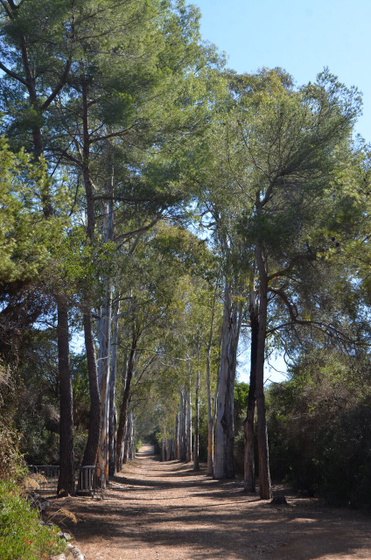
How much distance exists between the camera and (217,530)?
11.6 m

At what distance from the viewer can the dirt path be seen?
A: 9.18 m

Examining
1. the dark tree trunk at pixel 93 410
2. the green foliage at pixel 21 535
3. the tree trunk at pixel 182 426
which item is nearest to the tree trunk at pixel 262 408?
the dark tree trunk at pixel 93 410

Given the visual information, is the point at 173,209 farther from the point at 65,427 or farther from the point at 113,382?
the point at 113,382

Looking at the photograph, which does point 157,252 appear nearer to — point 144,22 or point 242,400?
point 144,22

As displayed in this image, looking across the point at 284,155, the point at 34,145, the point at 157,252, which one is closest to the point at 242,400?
the point at 157,252

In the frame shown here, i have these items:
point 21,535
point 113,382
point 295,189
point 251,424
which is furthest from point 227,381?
point 21,535

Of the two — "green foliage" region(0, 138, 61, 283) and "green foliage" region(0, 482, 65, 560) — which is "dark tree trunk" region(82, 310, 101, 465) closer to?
"green foliage" region(0, 138, 61, 283)

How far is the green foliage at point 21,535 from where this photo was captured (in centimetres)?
641

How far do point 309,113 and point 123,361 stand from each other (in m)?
23.7

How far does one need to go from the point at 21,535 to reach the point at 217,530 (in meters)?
5.65

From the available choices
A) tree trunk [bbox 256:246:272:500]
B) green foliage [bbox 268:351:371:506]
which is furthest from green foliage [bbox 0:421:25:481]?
tree trunk [bbox 256:246:272:500]

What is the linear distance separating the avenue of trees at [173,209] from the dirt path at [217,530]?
1.70 metres

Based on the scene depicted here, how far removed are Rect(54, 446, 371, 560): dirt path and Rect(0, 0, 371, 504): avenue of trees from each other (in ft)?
5.58

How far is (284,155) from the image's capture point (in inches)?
667
